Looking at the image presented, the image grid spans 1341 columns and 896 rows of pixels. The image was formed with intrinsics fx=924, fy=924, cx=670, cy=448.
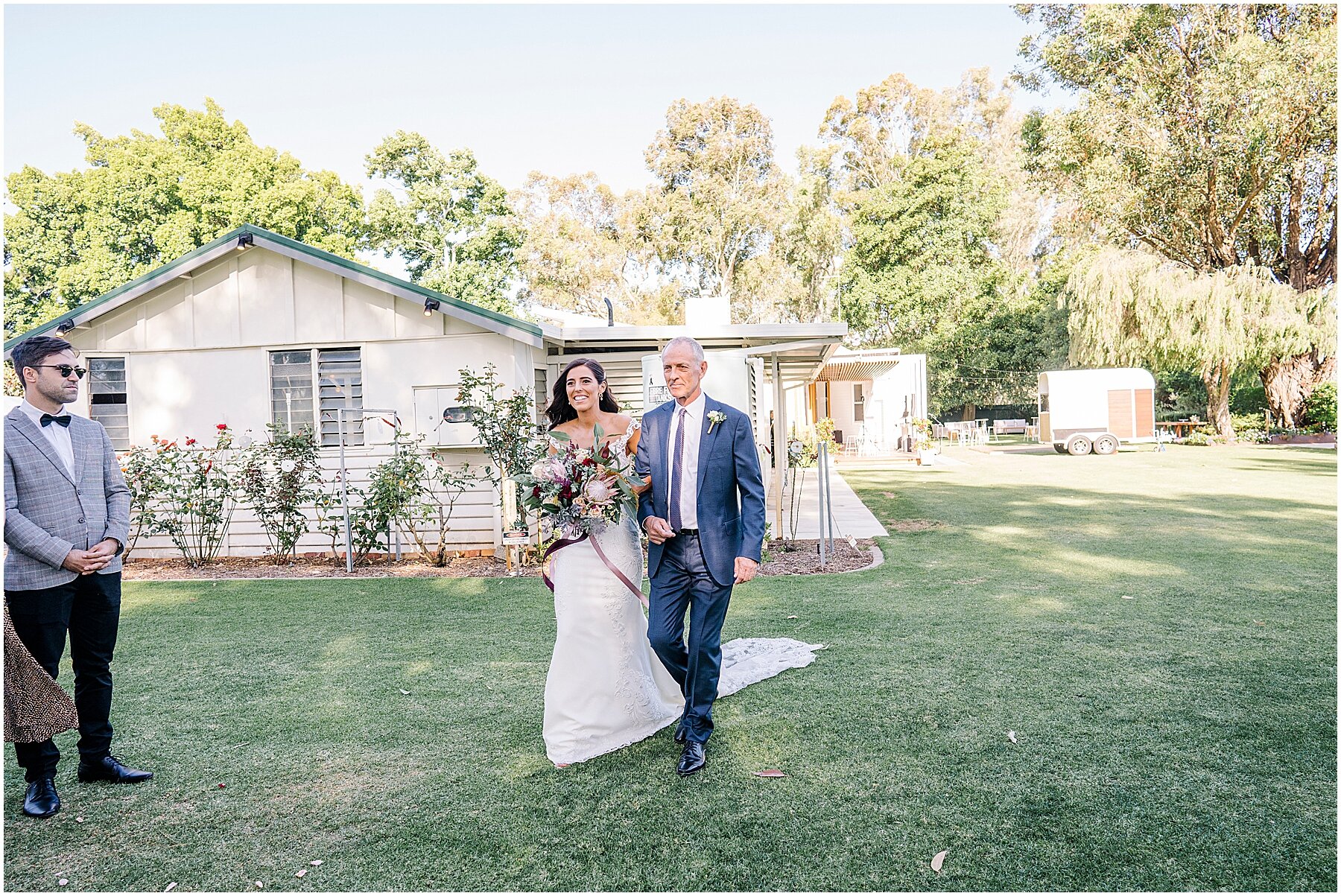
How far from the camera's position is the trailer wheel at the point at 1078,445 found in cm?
2612

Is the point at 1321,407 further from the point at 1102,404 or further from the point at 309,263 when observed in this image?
the point at 309,263

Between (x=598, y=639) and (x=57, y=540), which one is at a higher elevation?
(x=57, y=540)

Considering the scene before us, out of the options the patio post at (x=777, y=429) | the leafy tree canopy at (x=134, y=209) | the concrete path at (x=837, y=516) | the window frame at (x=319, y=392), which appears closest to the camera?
the window frame at (x=319, y=392)

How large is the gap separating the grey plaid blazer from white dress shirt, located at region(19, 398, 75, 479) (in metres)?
0.01

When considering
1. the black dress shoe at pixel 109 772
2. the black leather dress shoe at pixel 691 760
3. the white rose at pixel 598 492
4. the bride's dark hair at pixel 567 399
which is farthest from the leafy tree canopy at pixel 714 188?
the black dress shoe at pixel 109 772

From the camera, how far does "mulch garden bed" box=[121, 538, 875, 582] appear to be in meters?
8.99

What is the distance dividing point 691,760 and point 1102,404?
26.1 metres

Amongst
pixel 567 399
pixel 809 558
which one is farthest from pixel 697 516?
pixel 809 558

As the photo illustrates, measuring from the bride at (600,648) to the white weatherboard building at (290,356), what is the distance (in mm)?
6078

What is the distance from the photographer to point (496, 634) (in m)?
6.43

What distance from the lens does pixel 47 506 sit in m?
3.56

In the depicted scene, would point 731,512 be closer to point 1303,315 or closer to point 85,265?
point 1303,315

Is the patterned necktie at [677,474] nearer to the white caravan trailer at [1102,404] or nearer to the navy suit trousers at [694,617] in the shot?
the navy suit trousers at [694,617]

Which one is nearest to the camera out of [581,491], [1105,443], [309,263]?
[581,491]
